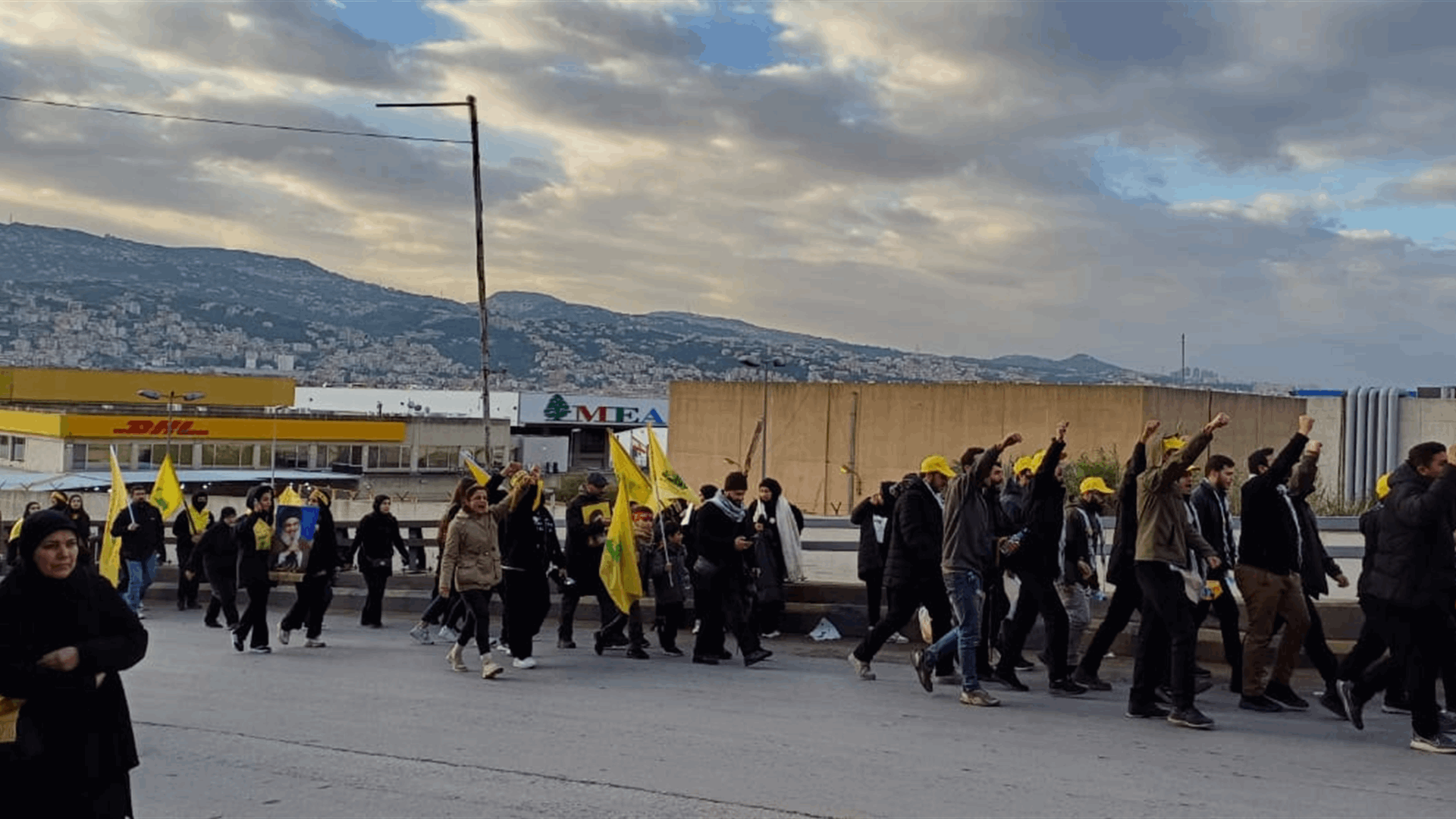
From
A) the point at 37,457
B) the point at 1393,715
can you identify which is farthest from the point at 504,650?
the point at 37,457

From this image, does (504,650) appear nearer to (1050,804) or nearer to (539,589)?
(539,589)

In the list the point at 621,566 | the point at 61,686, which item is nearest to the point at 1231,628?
the point at 621,566

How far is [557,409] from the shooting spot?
97.1 m

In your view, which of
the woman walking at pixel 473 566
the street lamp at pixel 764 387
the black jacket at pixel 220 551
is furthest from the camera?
the street lamp at pixel 764 387

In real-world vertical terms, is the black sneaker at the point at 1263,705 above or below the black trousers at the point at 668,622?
above

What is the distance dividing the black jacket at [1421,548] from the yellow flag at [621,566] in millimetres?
6606

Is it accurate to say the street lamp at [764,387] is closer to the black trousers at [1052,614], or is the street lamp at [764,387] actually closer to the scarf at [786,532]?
the scarf at [786,532]

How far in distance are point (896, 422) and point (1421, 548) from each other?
37.3 metres

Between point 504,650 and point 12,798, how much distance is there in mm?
8748

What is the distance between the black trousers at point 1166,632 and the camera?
30.0 feet

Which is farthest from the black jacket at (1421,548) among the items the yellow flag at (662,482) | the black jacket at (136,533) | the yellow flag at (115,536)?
the yellow flag at (115,536)

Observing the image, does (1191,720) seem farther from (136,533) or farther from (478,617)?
(136,533)

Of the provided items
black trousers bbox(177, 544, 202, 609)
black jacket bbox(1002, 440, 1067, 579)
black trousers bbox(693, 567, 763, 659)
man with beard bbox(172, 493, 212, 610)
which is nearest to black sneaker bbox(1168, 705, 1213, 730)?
black jacket bbox(1002, 440, 1067, 579)

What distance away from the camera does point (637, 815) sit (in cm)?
688
